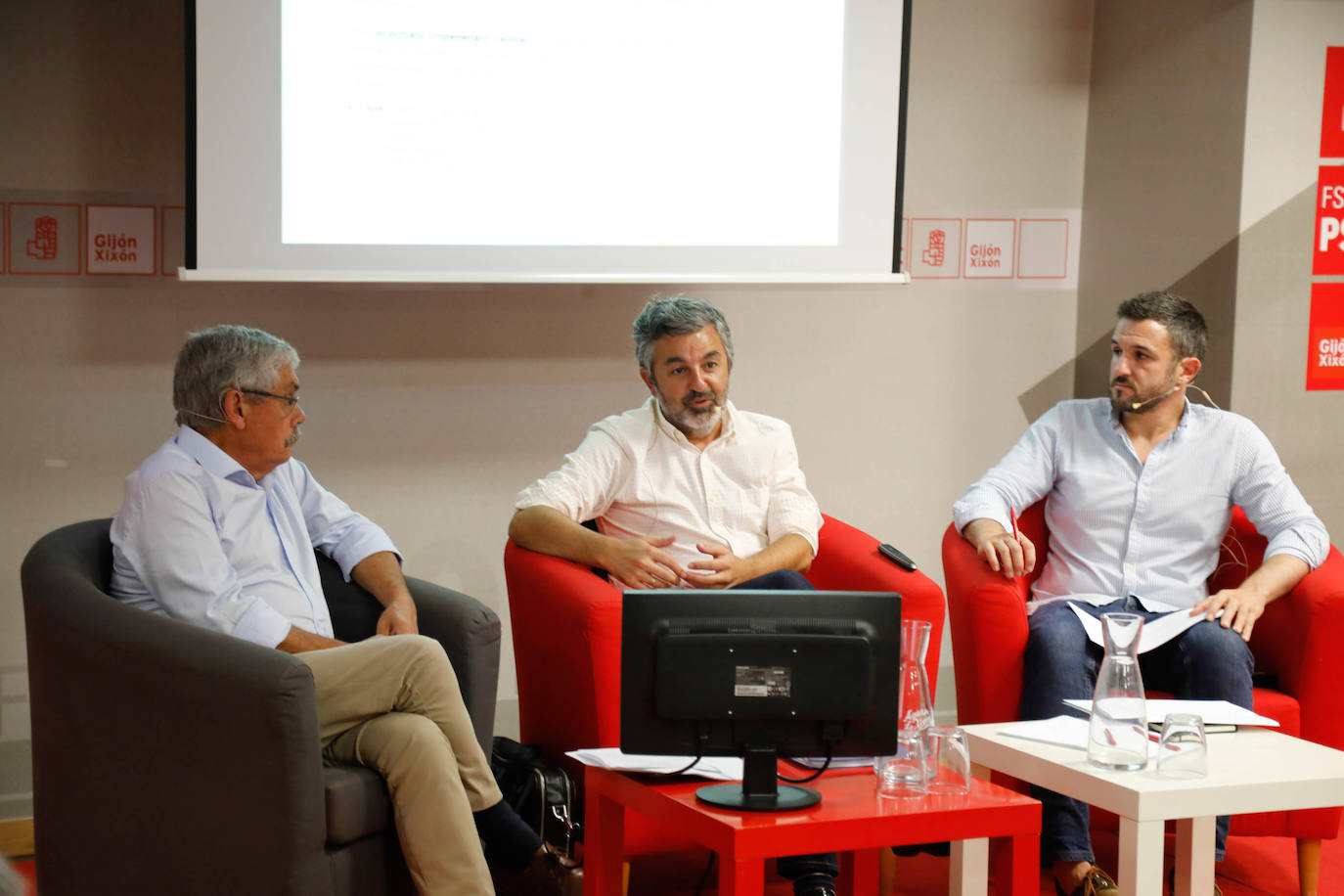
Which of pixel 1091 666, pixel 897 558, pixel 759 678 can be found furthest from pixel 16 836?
Answer: pixel 1091 666

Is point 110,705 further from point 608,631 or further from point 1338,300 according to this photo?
point 1338,300

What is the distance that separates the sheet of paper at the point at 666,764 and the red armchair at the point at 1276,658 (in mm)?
1190

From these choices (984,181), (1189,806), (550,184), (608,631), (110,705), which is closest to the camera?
(1189,806)

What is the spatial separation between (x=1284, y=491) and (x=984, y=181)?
148 cm

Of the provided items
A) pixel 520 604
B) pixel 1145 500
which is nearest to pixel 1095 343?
pixel 1145 500

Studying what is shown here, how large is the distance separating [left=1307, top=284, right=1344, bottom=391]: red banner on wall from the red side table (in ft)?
7.61

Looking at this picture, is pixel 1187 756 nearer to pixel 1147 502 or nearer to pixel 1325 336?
pixel 1147 502

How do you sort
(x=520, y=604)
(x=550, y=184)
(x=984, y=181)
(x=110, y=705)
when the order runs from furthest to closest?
1. (x=984, y=181)
2. (x=550, y=184)
3. (x=520, y=604)
4. (x=110, y=705)

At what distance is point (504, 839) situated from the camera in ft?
8.95

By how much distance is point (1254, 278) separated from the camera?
3.98m

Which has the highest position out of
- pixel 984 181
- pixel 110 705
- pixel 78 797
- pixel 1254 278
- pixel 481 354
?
pixel 984 181

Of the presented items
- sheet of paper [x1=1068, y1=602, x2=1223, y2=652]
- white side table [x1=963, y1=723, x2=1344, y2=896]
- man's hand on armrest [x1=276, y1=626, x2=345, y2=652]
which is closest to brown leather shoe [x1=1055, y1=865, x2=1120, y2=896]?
white side table [x1=963, y1=723, x2=1344, y2=896]

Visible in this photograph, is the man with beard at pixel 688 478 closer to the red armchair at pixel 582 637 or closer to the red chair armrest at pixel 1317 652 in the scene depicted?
the red armchair at pixel 582 637

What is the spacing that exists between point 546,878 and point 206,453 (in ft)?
3.49
